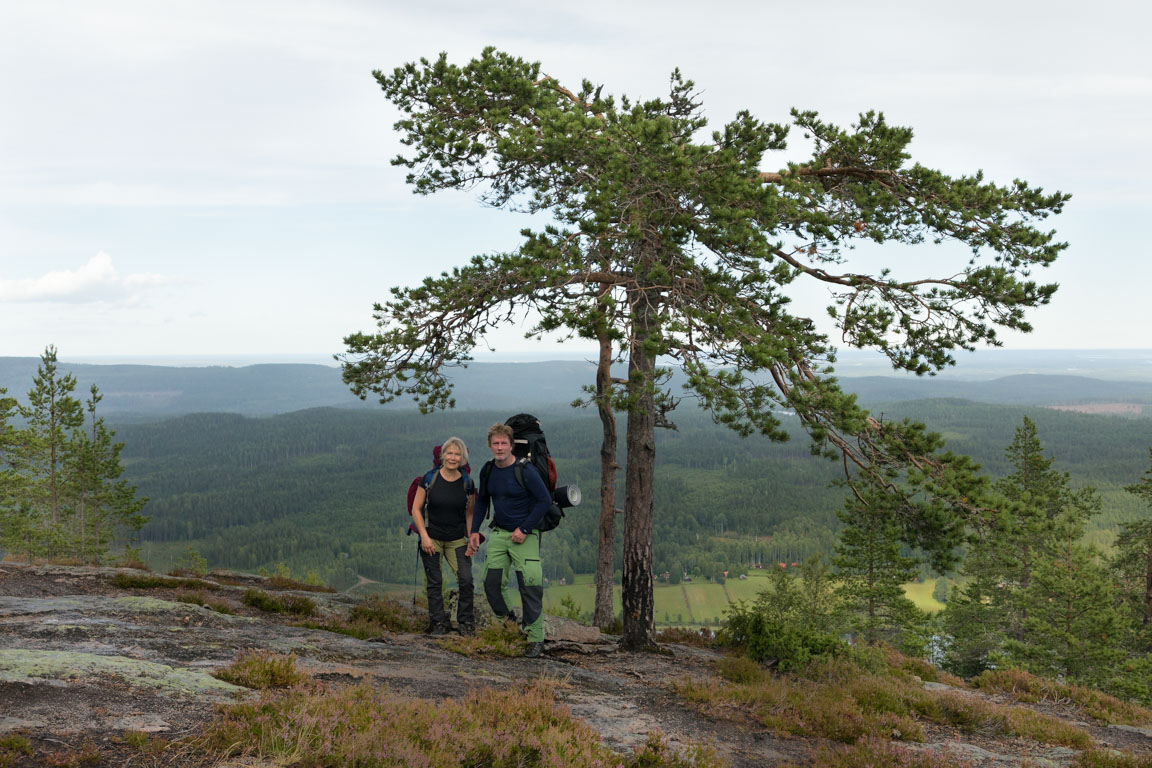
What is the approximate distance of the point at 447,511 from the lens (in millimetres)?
9250

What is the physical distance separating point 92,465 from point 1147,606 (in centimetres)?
5859

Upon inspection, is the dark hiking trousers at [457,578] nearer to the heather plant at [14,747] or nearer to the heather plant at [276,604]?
the heather plant at [276,604]

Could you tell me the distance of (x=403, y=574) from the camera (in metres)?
178

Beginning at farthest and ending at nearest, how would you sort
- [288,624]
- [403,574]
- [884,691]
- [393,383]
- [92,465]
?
[403,574], [92,465], [393,383], [288,624], [884,691]

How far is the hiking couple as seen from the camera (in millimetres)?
8609

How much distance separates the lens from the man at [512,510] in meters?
8.55

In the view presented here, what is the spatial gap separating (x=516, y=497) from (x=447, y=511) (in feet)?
3.96

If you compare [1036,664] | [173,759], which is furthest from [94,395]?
[1036,664]

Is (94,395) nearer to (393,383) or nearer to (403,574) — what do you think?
(393,383)

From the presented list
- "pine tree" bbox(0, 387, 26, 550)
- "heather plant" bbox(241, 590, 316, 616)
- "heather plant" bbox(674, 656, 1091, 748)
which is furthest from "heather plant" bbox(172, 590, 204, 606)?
"pine tree" bbox(0, 387, 26, 550)

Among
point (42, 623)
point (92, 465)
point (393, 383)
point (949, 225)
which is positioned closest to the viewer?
point (42, 623)

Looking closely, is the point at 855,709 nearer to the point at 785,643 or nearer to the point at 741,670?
the point at 741,670

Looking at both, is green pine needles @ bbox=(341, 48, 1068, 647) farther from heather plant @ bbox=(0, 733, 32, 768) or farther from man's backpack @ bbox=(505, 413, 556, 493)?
heather plant @ bbox=(0, 733, 32, 768)

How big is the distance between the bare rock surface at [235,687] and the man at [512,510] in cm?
121
